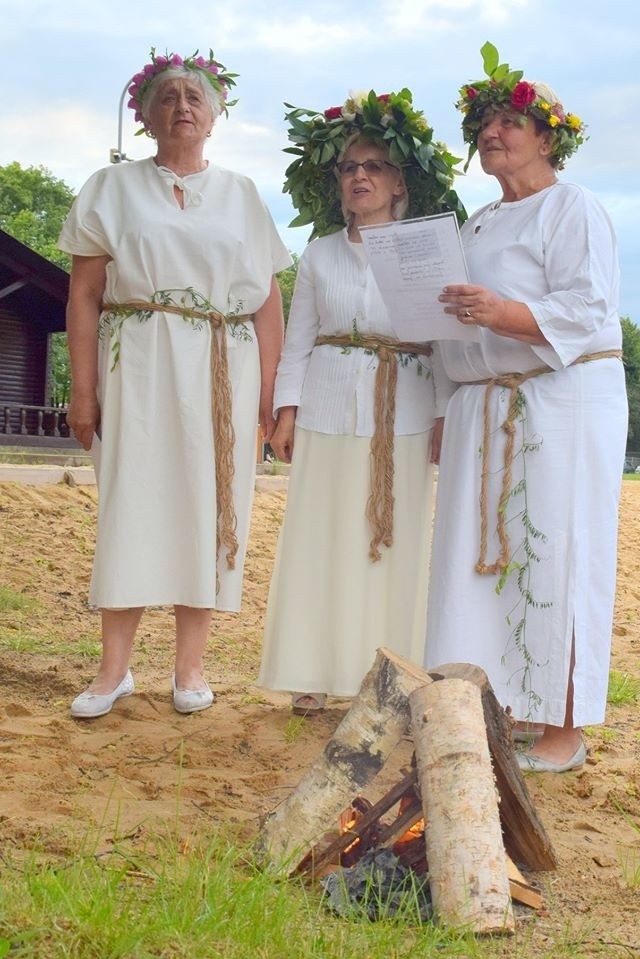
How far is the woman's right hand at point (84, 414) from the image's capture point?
4.52 metres

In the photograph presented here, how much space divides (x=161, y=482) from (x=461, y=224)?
4.89 ft

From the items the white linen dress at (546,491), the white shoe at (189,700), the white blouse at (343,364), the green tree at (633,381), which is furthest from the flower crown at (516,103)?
the green tree at (633,381)

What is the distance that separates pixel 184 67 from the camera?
14.5 ft

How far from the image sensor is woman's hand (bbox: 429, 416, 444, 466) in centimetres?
441

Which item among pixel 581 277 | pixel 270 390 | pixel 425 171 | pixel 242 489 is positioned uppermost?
pixel 425 171

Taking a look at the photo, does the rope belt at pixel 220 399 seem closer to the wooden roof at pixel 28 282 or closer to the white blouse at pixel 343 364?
the white blouse at pixel 343 364

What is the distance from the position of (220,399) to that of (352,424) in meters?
0.50

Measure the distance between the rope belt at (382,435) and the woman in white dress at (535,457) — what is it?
0.40 metres

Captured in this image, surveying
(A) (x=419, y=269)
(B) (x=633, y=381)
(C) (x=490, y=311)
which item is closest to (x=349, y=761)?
(C) (x=490, y=311)

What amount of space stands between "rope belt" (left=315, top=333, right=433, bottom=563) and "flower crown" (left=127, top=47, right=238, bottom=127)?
1.08m

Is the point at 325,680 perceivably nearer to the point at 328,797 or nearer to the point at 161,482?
the point at 161,482

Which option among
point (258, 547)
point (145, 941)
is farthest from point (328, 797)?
point (258, 547)

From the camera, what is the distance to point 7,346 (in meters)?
20.2

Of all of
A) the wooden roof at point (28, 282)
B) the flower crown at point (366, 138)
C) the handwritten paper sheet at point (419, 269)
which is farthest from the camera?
the wooden roof at point (28, 282)
